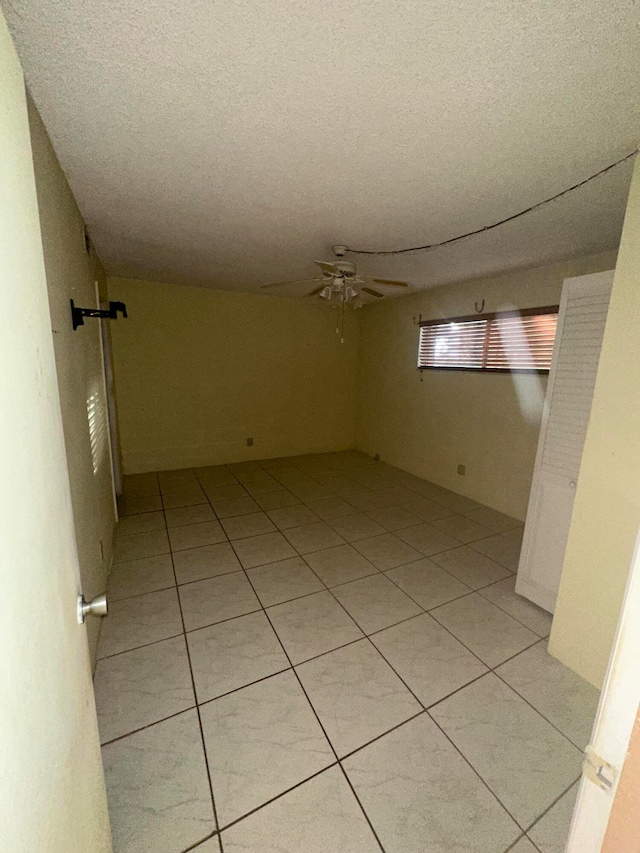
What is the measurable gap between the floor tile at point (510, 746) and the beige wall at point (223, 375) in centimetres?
386

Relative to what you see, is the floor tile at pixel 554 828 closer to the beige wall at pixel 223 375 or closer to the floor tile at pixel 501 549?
the floor tile at pixel 501 549

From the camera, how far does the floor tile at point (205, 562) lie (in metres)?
2.33

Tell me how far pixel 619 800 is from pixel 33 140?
2.26m

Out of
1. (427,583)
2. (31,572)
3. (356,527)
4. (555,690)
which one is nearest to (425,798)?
(555,690)

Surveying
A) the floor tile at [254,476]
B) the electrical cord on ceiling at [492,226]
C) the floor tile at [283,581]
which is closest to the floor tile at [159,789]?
the floor tile at [283,581]

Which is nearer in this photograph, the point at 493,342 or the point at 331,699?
the point at 331,699

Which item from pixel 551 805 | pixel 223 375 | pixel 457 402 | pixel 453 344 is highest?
pixel 453 344

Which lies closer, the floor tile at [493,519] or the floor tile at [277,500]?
the floor tile at [493,519]

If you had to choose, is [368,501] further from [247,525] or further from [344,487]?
[247,525]

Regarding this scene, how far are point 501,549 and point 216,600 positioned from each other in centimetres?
219

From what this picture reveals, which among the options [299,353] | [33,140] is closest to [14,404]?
[33,140]

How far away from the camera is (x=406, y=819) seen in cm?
112

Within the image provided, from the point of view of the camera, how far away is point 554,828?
1.11 meters

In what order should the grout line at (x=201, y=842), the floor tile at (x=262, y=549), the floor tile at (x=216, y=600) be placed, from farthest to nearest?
the floor tile at (x=262, y=549) < the floor tile at (x=216, y=600) < the grout line at (x=201, y=842)
